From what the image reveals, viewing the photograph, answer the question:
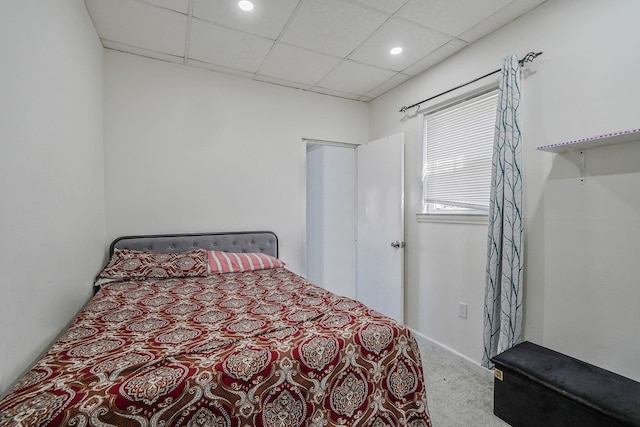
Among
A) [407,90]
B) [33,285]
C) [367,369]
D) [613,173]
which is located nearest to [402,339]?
[367,369]

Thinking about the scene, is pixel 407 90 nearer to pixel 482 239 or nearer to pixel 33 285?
pixel 482 239

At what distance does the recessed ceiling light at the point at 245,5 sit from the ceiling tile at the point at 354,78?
1055 mm

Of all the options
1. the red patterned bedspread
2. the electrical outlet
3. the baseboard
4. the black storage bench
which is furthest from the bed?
the electrical outlet

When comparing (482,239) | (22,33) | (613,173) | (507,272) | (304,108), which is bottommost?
(507,272)

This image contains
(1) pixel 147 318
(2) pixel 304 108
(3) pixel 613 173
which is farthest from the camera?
(2) pixel 304 108

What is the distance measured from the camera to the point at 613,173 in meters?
1.67

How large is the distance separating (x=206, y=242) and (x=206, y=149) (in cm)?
93

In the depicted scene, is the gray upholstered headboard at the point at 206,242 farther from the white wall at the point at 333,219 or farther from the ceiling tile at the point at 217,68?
the ceiling tile at the point at 217,68

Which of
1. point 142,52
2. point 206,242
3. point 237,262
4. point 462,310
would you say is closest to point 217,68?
point 142,52

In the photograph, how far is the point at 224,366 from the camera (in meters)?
1.06

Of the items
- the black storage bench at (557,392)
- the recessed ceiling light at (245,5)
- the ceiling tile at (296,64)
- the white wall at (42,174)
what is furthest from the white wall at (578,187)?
the white wall at (42,174)

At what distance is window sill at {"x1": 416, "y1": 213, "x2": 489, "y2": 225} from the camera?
239 centimetres

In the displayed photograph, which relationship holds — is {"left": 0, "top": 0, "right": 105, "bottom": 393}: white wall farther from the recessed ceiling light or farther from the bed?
the recessed ceiling light

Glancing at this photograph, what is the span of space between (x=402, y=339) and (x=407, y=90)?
2621mm
